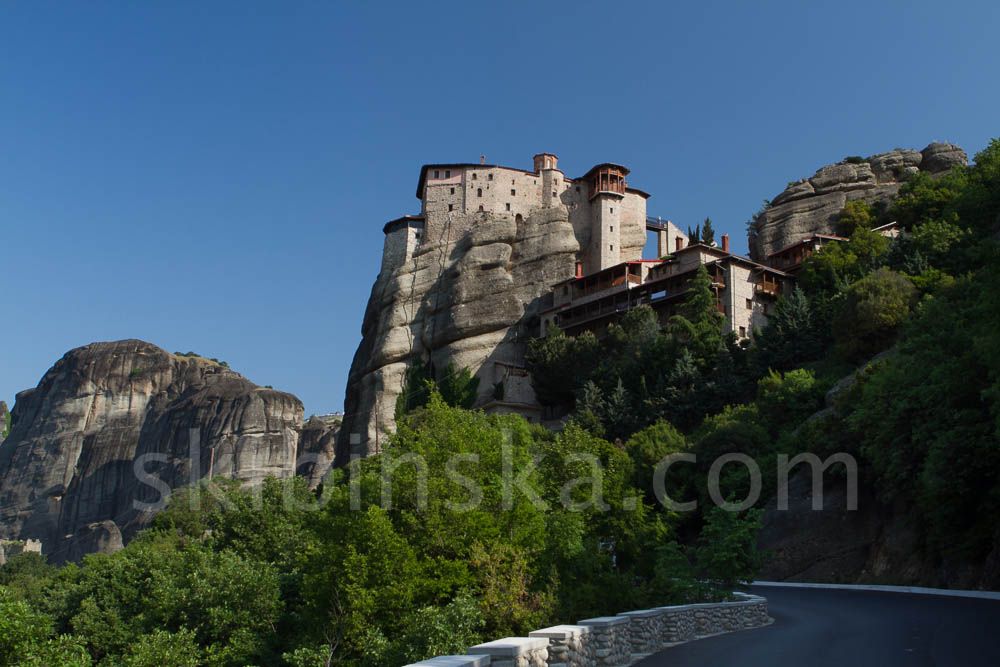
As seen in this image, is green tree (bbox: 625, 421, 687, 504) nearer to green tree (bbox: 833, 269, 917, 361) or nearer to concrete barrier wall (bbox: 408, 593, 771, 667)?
green tree (bbox: 833, 269, 917, 361)

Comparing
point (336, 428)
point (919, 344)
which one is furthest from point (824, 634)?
point (336, 428)

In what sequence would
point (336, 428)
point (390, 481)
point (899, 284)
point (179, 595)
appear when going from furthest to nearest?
point (336, 428), point (899, 284), point (179, 595), point (390, 481)

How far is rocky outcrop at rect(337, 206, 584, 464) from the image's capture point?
253ft

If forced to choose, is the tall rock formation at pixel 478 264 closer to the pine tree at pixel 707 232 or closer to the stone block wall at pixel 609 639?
the pine tree at pixel 707 232

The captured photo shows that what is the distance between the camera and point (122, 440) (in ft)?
390

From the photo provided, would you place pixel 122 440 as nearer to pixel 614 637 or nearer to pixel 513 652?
pixel 614 637

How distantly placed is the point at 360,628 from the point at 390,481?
4.20 metres

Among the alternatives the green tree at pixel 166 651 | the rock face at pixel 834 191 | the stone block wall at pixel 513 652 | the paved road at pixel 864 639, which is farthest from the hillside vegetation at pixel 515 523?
the rock face at pixel 834 191

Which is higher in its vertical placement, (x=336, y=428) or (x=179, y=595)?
(x=336, y=428)

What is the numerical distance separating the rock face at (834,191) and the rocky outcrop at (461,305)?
11222mm

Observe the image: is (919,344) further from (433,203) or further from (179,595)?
(433,203)

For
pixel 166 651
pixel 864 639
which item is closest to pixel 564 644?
pixel 864 639

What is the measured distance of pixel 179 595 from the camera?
30.1 meters

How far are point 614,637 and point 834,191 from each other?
226 feet
